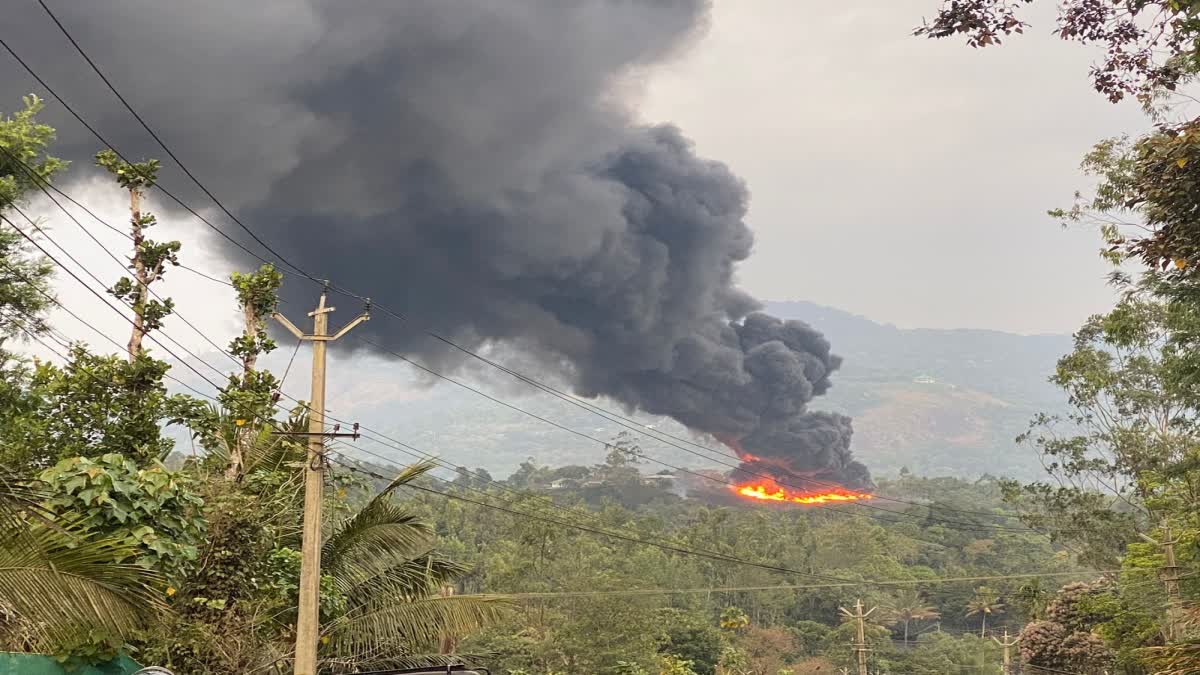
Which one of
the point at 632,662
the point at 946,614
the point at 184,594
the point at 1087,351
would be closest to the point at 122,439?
the point at 184,594

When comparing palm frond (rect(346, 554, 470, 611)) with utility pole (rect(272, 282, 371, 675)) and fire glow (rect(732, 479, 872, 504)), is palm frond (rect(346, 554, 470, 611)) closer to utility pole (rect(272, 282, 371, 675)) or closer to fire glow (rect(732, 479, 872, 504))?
utility pole (rect(272, 282, 371, 675))

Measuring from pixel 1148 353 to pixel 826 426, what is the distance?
186 ft

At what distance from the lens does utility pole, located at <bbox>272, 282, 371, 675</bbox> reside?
1103cm

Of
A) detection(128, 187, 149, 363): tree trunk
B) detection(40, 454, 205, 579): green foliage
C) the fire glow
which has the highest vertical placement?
the fire glow

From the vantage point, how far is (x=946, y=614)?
72.4 meters

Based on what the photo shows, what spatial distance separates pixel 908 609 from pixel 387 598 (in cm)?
6321

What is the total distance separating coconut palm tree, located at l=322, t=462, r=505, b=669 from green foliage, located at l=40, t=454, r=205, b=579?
4341mm

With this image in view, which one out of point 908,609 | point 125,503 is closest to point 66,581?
point 125,503

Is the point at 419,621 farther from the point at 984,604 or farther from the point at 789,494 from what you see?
the point at 789,494

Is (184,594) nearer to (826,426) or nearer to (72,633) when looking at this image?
(72,633)

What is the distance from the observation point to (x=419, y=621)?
13.2 metres

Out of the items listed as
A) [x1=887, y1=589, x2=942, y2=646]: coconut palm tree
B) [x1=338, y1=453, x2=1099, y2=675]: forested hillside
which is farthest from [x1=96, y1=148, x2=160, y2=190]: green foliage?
[x1=887, y1=589, x2=942, y2=646]: coconut palm tree

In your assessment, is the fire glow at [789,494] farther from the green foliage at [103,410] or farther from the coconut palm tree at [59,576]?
the coconut palm tree at [59,576]

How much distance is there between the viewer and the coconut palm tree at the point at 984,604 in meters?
67.8
